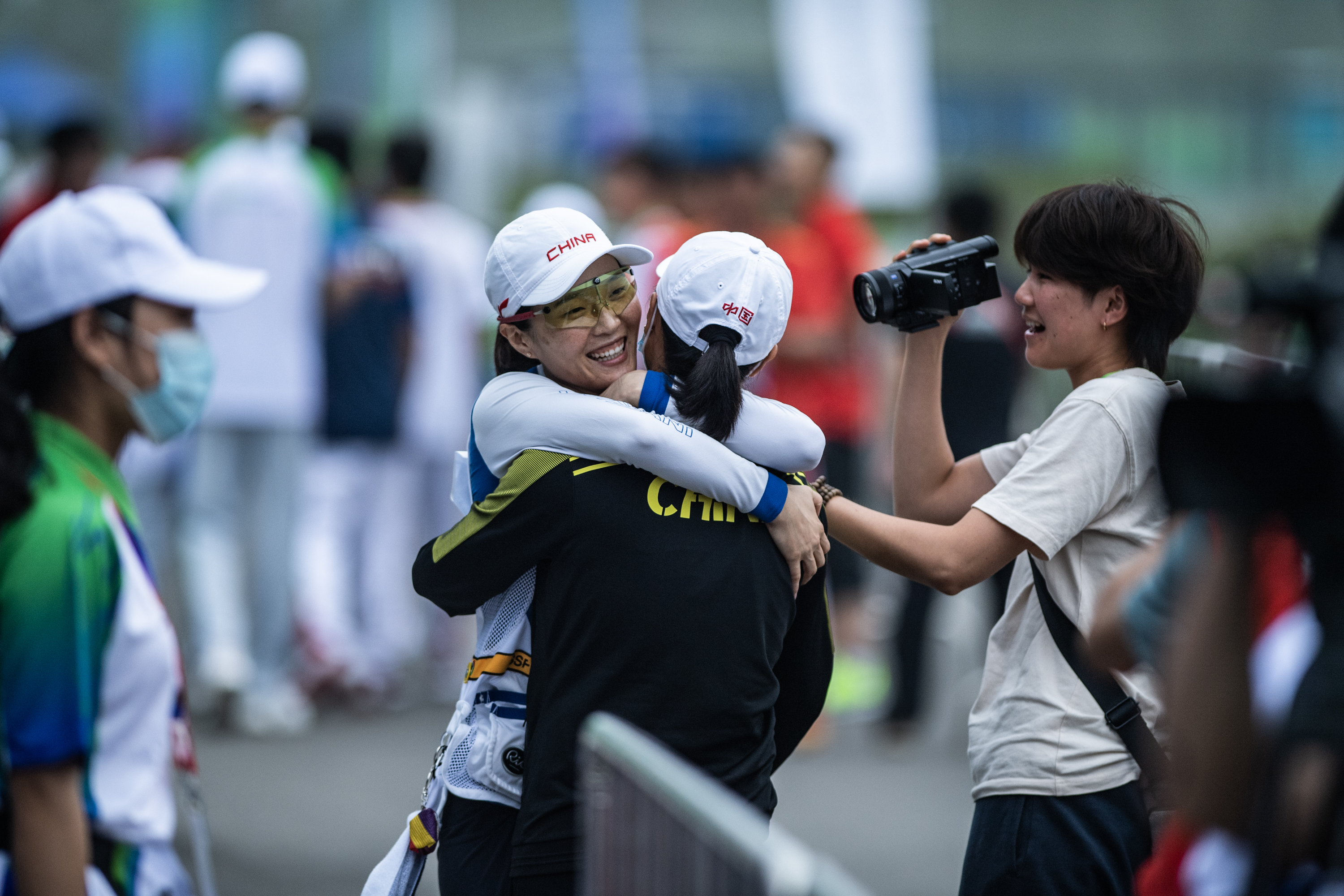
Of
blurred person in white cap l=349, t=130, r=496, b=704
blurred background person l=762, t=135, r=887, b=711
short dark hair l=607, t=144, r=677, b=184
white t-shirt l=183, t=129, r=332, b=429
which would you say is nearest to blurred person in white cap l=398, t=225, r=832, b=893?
blurred background person l=762, t=135, r=887, b=711

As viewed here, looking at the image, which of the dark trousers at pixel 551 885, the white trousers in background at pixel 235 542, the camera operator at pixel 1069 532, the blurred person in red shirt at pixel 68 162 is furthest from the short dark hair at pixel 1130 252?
the blurred person in red shirt at pixel 68 162

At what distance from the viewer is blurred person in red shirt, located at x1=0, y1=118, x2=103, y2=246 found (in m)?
6.87

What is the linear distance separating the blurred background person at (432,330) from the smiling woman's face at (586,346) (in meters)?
4.14

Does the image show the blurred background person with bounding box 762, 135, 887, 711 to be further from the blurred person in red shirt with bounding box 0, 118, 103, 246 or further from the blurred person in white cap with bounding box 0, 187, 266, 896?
the blurred person in white cap with bounding box 0, 187, 266, 896

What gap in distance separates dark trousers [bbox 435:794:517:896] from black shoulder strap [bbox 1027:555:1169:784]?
0.99m

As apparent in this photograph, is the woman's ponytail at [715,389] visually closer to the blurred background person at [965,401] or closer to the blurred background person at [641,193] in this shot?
the blurred background person at [965,401]

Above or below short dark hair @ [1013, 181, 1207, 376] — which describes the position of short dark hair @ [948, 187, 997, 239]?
below

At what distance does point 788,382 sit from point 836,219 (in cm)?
84

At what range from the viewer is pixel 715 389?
225 centimetres

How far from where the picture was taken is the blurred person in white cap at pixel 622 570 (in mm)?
2170

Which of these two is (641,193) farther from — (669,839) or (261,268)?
(669,839)

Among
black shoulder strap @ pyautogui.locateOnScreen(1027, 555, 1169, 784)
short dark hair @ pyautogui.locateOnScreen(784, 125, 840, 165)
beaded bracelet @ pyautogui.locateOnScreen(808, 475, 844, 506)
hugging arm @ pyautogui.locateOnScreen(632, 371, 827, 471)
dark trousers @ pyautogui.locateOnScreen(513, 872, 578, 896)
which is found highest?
short dark hair @ pyautogui.locateOnScreen(784, 125, 840, 165)

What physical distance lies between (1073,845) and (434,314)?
4.69 m

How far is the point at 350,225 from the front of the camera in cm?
643
